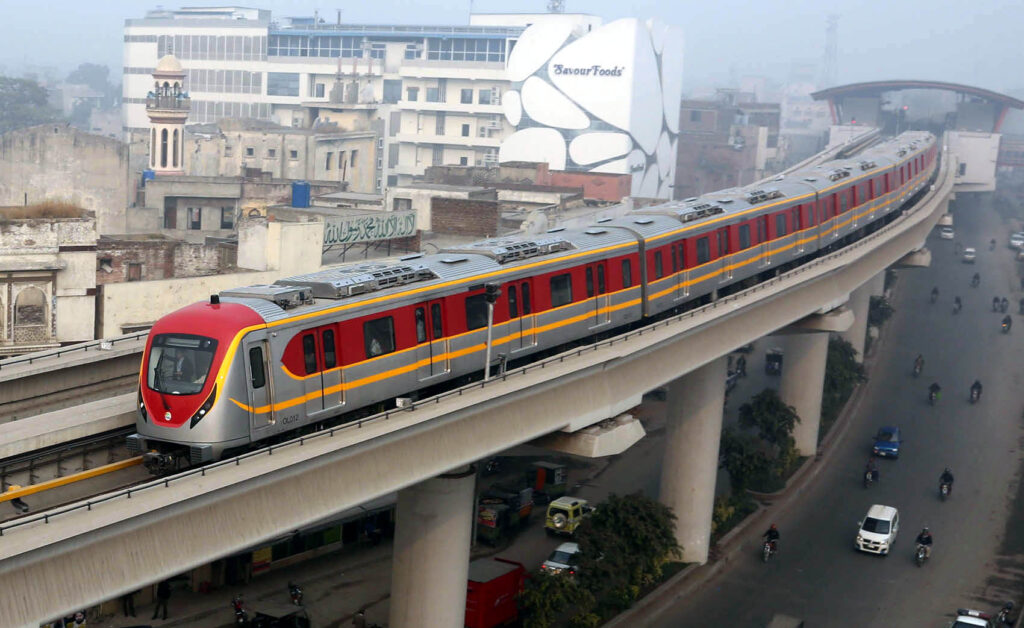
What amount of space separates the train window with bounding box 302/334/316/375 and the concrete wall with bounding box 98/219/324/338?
1765cm

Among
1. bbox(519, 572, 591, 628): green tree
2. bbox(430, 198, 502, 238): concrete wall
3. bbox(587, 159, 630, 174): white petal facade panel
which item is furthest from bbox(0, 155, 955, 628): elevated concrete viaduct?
A: bbox(587, 159, 630, 174): white petal facade panel

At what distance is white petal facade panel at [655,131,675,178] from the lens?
470ft

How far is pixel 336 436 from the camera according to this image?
69.7 ft

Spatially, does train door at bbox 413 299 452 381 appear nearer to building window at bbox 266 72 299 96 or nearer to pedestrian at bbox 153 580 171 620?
pedestrian at bbox 153 580 171 620

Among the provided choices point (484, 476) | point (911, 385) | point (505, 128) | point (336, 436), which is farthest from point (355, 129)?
point (336, 436)

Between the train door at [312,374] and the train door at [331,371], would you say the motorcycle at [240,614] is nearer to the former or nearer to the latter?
the train door at [331,371]

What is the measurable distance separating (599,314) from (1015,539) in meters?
21.5

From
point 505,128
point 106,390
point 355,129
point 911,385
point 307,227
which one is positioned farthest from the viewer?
point 505,128

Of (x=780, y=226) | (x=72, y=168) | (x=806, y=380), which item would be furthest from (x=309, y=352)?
(x=72, y=168)

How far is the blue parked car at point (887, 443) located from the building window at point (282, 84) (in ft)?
370

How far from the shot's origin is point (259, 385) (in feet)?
68.1

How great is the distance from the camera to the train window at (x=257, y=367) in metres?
20.7

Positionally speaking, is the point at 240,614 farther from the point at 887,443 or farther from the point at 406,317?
the point at 887,443

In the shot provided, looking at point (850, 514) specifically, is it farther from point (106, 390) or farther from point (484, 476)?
point (106, 390)
